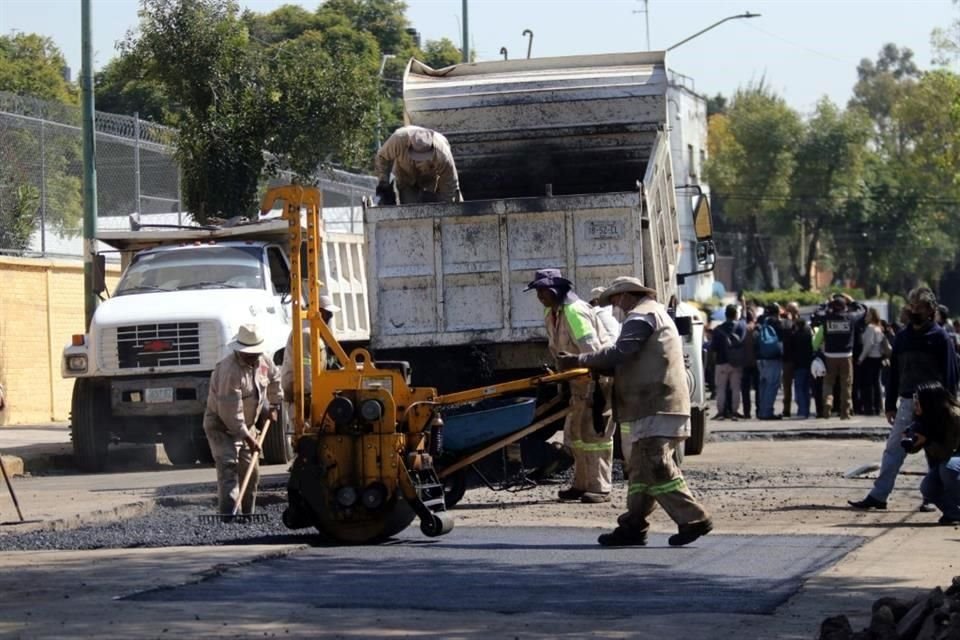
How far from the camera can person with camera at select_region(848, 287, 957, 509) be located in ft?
42.5

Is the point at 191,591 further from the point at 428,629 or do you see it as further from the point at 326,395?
the point at 326,395

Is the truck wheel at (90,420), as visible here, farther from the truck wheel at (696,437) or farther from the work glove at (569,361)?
the work glove at (569,361)

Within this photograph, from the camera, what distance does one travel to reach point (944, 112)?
66.6 m

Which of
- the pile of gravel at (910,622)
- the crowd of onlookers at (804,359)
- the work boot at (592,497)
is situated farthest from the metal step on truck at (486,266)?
the crowd of onlookers at (804,359)

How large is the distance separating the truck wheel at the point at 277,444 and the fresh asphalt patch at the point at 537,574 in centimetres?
608

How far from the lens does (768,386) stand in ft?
87.5

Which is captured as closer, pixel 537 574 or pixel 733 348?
pixel 537 574

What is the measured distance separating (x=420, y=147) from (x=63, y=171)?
10.1 meters

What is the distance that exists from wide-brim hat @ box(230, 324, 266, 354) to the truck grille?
553 centimetres

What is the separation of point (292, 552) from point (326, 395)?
109 cm

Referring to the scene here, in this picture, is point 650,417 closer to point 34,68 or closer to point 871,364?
point 871,364

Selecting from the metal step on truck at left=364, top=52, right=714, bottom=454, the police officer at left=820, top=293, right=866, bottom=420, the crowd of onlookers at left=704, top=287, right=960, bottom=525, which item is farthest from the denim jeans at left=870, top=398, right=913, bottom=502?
the police officer at left=820, top=293, right=866, bottom=420

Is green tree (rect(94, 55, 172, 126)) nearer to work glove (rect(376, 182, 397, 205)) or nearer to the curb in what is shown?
the curb

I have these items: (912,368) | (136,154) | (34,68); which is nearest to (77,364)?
(136,154)
